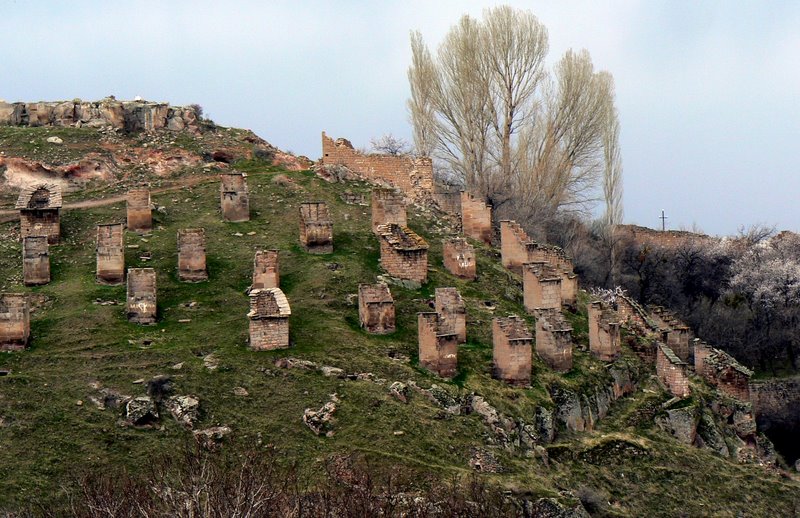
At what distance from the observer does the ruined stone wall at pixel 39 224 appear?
30109mm

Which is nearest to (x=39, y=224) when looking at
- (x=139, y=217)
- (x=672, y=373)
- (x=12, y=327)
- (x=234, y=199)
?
(x=139, y=217)

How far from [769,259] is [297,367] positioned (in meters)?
27.7

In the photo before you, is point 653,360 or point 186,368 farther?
point 653,360

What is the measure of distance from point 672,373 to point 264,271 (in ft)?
32.5

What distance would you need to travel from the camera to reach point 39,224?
3020 centimetres

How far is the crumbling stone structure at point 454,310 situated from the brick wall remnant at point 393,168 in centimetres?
904

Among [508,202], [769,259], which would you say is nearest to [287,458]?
[508,202]

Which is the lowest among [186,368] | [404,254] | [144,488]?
[144,488]

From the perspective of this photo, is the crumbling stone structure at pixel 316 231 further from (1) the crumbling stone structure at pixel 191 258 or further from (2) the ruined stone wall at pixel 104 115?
(2) the ruined stone wall at pixel 104 115

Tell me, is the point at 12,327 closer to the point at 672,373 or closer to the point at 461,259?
the point at 461,259

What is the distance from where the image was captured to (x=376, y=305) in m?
26.5

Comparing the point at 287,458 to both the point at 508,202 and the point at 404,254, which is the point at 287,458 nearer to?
the point at 404,254

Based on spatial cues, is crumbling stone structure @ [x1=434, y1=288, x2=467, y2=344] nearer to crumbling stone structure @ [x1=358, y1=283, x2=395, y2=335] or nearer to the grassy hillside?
the grassy hillside

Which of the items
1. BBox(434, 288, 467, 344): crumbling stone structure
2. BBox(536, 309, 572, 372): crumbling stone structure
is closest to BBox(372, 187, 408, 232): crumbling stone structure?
BBox(434, 288, 467, 344): crumbling stone structure
